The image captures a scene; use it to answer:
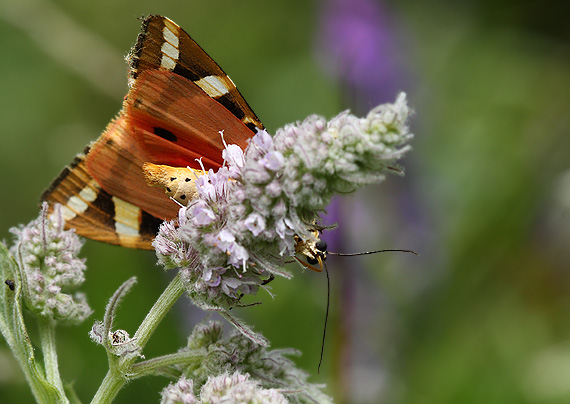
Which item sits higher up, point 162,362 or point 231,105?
point 231,105

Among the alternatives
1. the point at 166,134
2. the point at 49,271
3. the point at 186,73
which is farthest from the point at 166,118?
the point at 49,271

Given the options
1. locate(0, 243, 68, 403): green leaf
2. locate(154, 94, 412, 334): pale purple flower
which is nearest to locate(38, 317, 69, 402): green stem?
locate(0, 243, 68, 403): green leaf

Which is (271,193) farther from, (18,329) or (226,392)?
(18,329)

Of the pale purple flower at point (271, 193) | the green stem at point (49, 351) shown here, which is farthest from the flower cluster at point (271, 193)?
the green stem at point (49, 351)

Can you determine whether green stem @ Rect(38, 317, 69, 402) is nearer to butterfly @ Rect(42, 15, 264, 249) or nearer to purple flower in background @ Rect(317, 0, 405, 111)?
butterfly @ Rect(42, 15, 264, 249)

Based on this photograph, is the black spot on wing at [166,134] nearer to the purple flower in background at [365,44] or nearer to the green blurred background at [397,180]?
the green blurred background at [397,180]

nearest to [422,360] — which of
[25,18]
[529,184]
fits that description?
[529,184]
